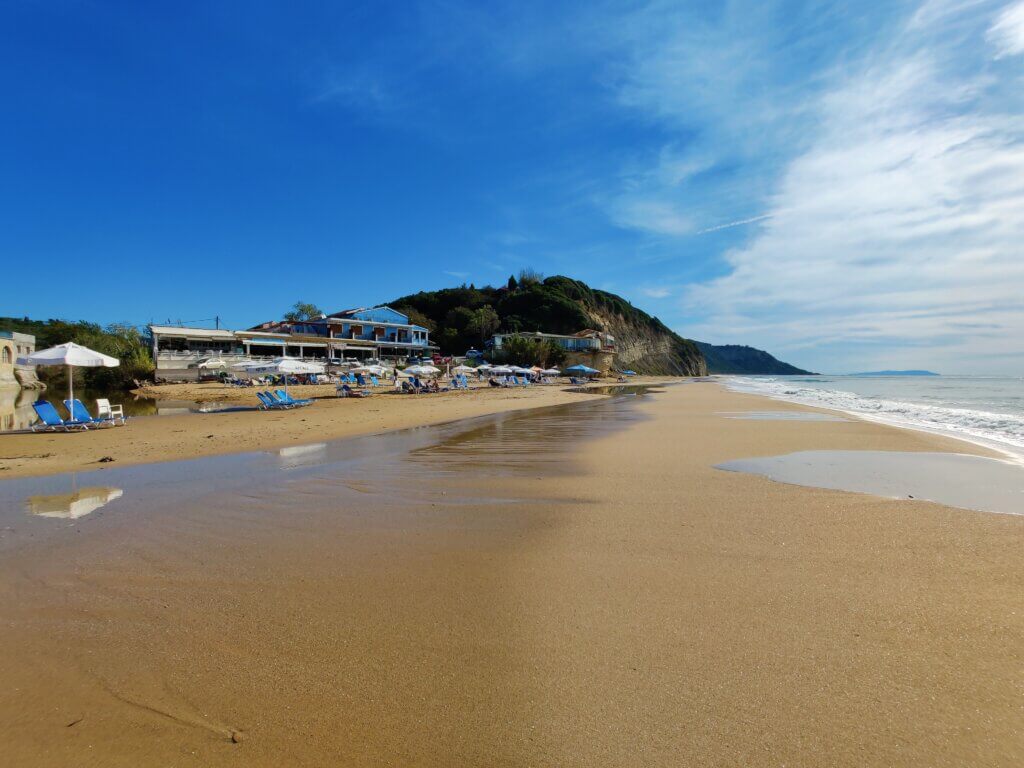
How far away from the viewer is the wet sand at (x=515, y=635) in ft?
6.93

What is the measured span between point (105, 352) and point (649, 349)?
85156 mm

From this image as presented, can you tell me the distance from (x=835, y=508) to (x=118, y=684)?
6575 millimetres

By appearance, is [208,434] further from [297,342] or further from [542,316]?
[542,316]

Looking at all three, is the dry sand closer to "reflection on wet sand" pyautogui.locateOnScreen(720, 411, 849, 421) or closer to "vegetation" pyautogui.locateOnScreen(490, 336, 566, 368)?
"reflection on wet sand" pyautogui.locateOnScreen(720, 411, 849, 421)

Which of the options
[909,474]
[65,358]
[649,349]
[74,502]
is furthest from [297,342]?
[649,349]

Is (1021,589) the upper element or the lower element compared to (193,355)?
lower

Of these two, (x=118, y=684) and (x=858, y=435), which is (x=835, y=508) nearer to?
(x=118, y=684)

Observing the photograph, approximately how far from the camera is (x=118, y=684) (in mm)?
2469

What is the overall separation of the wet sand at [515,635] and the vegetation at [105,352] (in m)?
35.6

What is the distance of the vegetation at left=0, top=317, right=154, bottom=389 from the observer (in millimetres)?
33625

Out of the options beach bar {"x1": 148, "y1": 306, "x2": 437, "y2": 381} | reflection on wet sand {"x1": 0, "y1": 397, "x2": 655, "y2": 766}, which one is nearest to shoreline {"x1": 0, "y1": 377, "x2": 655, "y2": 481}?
reflection on wet sand {"x1": 0, "y1": 397, "x2": 655, "y2": 766}

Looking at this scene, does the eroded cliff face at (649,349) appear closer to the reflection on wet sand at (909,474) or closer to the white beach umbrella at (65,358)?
the reflection on wet sand at (909,474)

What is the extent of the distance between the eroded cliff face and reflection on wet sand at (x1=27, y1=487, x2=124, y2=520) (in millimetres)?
78690

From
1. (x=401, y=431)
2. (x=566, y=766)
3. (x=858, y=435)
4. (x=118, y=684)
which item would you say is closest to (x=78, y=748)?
(x=118, y=684)
